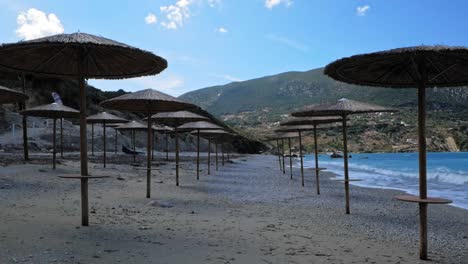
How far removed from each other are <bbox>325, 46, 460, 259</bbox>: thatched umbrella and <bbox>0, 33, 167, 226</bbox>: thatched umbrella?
9.75ft

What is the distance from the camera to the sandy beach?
536 cm

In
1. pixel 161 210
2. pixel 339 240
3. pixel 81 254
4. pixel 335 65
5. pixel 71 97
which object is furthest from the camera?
pixel 71 97

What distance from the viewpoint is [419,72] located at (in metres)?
6.39

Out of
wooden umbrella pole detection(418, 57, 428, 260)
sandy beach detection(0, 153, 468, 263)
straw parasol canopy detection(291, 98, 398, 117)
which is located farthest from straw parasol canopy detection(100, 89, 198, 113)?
wooden umbrella pole detection(418, 57, 428, 260)

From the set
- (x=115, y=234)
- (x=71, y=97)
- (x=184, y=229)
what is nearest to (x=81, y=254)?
(x=115, y=234)

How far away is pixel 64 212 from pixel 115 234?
1971 mm

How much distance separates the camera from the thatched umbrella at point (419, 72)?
17.6 ft

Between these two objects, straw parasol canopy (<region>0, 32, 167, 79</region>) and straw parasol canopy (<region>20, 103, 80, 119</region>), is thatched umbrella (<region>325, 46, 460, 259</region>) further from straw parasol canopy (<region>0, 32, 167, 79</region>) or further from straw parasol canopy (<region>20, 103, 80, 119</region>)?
straw parasol canopy (<region>20, 103, 80, 119</region>)

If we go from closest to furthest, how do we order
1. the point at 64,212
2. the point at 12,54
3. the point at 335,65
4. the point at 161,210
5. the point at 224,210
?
1. the point at 335,65
2. the point at 12,54
3. the point at 64,212
4. the point at 161,210
5. the point at 224,210

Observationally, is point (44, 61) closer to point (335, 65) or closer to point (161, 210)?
point (161, 210)

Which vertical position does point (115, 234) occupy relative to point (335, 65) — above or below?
below

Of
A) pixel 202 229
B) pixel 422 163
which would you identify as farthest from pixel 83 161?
pixel 422 163

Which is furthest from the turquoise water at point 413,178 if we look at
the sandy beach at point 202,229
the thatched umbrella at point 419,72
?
the thatched umbrella at point 419,72

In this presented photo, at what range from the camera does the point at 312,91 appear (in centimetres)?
19212
